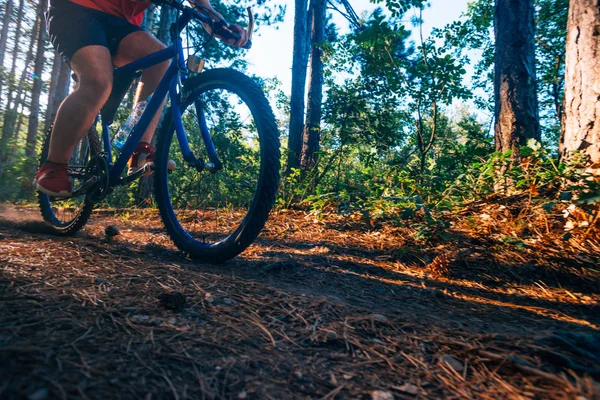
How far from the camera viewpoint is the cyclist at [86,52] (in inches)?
75.4

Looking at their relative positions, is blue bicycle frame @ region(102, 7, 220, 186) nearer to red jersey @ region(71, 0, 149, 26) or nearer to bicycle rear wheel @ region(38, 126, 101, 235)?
red jersey @ region(71, 0, 149, 26)

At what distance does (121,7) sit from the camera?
212 cm

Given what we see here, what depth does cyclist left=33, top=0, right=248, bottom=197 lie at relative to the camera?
191 centimetres

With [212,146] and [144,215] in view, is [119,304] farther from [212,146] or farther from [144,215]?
[144,215]

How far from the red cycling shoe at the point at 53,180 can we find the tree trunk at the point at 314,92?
4.21 m

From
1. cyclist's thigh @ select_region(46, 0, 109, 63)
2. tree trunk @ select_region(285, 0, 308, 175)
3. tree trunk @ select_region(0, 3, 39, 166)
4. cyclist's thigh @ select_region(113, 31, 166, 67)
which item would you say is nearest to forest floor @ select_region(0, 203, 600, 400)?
cyclist's thigh @ select_region(46, 0, 109, 63)

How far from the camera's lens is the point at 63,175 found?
2.08 meters

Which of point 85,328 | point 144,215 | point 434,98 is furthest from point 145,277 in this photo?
point 434,98

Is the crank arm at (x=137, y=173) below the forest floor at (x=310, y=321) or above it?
above

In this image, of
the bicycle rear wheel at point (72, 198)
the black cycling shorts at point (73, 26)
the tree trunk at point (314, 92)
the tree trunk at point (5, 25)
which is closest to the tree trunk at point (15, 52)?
the tree trunk at point (5, 25)

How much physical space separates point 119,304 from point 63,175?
1.49 meters

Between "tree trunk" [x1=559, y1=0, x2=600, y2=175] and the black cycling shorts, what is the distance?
335 cm

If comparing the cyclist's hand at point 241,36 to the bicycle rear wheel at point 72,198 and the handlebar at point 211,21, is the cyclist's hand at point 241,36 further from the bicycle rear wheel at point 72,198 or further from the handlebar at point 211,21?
the bicycle rear wheel at point 72,198

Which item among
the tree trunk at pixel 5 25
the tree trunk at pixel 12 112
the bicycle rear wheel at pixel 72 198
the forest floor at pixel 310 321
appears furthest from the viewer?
the tree trunk at pixel 5 25
